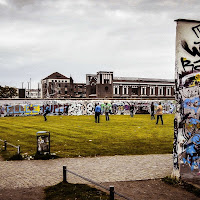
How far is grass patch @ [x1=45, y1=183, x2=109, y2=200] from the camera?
6.22 m

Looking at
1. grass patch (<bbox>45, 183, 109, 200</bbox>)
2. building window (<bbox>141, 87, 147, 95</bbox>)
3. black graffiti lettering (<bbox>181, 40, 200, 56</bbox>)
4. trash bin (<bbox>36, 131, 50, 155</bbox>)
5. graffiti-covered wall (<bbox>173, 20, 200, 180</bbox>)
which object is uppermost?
building window (<bbox>141, 87, 147, 95</bbox>)

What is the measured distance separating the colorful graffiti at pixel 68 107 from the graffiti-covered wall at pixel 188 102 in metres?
31.3

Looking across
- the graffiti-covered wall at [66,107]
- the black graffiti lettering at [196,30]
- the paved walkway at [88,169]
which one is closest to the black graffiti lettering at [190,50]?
the black graffiti lettering at [196,30]

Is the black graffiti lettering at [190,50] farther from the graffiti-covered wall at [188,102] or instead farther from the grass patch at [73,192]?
the grass patch at [73,192]

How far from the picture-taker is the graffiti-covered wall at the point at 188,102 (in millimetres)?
7461

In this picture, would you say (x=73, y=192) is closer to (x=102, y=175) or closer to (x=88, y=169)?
Result: (x=102, y=175)

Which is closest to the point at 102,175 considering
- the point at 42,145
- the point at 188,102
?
the point at 188,102

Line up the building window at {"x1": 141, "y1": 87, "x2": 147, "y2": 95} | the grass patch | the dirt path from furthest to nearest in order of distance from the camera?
the building window at {"x1": 141, "y1": 87, "x2": 147, "y2": 95} → the dirt path → the grass patch

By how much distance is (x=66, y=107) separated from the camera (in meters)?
43.0

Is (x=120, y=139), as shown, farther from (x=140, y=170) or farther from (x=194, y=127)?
(x=194, y=127)

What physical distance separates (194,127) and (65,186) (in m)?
3.66

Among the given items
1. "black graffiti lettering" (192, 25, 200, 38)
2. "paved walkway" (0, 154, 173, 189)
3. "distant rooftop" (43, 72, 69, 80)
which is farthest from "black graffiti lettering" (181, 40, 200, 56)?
"distant rooftop" (43, 72, 69, 80)

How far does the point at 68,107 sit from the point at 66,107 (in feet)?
1.03

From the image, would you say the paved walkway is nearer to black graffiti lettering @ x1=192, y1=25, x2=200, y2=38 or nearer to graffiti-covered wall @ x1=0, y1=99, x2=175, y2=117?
black graffiti lettering @ x1=192, y1=25, x2=200, y2=38
